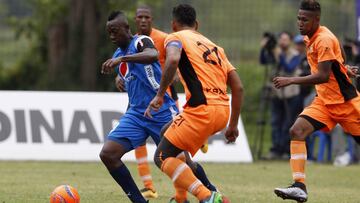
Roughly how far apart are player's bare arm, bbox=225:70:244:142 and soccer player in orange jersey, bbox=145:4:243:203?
0.01 metres

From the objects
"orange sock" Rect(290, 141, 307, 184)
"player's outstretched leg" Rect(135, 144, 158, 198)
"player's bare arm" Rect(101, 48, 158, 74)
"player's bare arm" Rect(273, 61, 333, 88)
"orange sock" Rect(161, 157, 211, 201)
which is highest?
"player's bare arm" Rect(101, 48, 158, 74)

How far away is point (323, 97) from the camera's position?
39.7 ft

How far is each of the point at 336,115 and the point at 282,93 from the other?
9222mm

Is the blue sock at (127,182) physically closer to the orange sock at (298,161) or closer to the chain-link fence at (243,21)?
the orange sock at (298,161)

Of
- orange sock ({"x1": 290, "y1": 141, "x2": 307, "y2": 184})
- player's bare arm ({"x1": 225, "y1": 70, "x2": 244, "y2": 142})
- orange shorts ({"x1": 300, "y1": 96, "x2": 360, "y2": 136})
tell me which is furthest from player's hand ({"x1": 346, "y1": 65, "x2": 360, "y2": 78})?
player's bare arm ({"x1": 225, "y1": 70, "x2": 244, "y2": 142})

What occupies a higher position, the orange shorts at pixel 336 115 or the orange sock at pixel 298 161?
the orange shorts at pixel 336 115

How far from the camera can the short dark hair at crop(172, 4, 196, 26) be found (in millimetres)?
10562

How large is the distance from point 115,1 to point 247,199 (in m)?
16.2

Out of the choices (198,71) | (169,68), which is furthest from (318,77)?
(169,68)

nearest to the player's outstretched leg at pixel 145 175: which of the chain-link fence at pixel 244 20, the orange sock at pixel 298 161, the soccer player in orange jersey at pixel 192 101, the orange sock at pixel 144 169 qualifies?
the orange sock at pixel 144 169

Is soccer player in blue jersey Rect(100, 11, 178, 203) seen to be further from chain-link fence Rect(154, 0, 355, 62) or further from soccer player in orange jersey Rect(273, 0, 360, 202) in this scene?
chain-link fence Rect(154, 0, 355, 62)

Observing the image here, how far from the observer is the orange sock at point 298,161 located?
38.7 ft

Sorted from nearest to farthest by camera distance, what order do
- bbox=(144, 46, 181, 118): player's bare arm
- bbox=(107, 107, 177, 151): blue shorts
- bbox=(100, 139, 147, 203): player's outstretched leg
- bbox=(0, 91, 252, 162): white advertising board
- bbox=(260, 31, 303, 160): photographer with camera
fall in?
bbox=(144, 46, 181, 118): player's bare arm, bbox=(100, 139, 147, 203): player's outstretched leg, bbox=(107, 107, 177, 151): blue shorts, bbox=(0, 91, 252, 162): white advertising board, bbox=(260, 31, 303, 160): photographer with camera

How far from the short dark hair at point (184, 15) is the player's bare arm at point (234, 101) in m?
0.70
